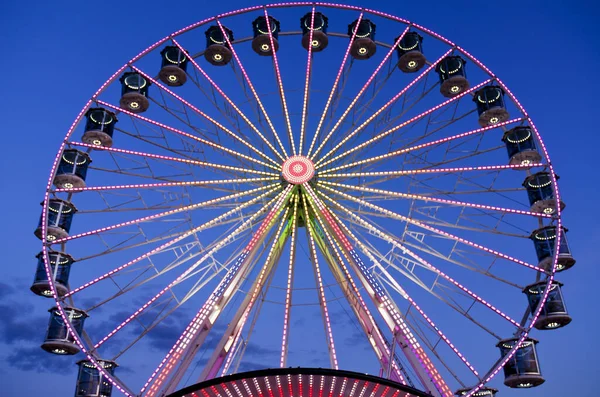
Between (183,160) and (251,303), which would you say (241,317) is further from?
(183,160)

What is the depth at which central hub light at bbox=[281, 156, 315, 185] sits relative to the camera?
830 inches

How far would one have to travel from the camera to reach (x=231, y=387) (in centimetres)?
1504

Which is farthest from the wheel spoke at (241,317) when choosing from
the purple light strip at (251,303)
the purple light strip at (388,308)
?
the purple light strip at (388,308)

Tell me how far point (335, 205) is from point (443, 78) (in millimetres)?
6439

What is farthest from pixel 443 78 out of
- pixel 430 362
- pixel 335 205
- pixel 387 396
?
pixel 387 396

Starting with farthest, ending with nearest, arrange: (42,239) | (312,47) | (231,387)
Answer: (312,47)
(42,239)
(231,387)

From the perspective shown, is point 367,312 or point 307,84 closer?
point 367,312

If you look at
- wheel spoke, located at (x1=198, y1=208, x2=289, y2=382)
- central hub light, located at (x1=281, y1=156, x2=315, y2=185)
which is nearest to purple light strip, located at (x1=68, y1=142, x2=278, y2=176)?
central hub light, located at (x1=281, y1=156, x2=315, y2=185)

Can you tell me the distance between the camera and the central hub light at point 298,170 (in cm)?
2108

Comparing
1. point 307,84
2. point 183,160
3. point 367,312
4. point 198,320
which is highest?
point 307,84

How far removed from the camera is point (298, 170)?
69.9ft

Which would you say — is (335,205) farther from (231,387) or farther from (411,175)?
(231,387)

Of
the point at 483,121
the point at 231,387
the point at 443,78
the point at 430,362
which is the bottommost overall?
the point at 231,387

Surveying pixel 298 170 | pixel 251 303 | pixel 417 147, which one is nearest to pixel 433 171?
pixel 417 147
